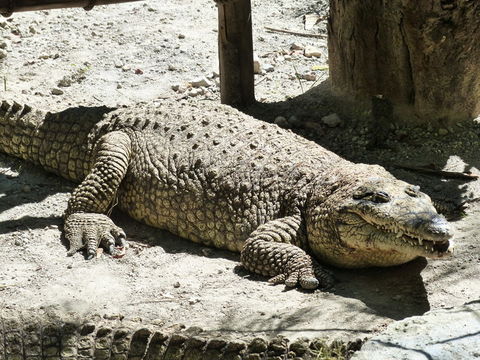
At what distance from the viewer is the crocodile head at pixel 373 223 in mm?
5914

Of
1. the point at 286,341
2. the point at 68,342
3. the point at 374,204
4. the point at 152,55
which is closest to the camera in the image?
the point at 286,341

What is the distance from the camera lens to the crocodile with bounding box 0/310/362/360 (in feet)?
15.4

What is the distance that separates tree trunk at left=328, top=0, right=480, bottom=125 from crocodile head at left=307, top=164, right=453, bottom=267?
146 centimetres

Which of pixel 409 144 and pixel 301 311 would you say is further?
pixel 409 144

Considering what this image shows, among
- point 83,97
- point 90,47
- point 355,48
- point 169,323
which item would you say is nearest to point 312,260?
point 169,323

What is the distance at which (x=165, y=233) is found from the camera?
7.27 meters

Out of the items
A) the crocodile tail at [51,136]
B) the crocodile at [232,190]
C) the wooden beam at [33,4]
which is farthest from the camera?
the crocodile tail at [51,136]

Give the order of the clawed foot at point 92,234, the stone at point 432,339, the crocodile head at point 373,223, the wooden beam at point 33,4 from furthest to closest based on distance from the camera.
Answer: the wooden beam at point 33,4
the clawed foot at point 92,234
the crocodile head at point 373,223
the stone at point 432,339

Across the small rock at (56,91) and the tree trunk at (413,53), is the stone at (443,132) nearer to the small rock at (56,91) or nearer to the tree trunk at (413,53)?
the tree trunk at (413,53)

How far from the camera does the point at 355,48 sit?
8086 millimetres

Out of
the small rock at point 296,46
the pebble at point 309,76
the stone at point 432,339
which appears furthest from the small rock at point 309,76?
the stone at point 432,339

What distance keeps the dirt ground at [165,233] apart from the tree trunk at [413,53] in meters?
0.25

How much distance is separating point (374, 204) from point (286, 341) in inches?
72.0

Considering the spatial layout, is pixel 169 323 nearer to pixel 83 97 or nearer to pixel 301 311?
pixel 301 311
